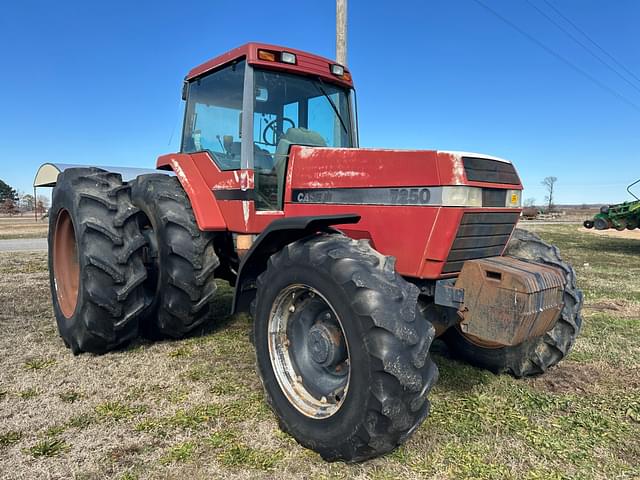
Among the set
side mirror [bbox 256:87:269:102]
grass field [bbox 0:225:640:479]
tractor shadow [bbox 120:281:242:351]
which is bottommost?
grass field [bbox 0:225:640:479]

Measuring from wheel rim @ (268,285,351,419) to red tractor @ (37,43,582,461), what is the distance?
10 millimetres

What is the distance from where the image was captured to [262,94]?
13.7ft

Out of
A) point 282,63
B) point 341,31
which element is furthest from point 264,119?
point 341,31

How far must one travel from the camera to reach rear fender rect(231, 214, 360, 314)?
9.64 ft

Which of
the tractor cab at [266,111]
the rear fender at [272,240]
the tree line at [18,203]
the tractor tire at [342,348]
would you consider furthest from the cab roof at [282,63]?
the tree line at [18,203]

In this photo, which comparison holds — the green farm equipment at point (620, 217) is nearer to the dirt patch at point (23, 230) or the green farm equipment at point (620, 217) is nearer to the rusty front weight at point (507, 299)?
the rusty front weight at point (507, 299)

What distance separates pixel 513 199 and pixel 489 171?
A: 0.43m

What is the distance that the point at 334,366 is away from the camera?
303 cm

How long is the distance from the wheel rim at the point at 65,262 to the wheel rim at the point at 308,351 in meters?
2.77

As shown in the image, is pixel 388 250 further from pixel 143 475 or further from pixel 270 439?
pixel 143 475

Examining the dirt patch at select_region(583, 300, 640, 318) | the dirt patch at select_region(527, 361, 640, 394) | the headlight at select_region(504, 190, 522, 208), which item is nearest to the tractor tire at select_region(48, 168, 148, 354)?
the headlight at select_region(504, 190, 522, 208)

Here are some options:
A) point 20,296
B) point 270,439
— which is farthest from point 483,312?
point 20,296

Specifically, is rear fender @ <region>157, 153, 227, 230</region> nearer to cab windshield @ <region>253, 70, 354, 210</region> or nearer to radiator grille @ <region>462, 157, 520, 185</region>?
cab windshield @ <region>253, 70, 354, 210</region>

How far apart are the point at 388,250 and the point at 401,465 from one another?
1271mm
